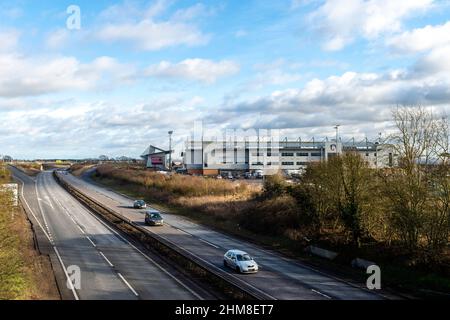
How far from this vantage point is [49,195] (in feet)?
258

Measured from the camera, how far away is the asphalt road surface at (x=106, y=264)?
2316cm

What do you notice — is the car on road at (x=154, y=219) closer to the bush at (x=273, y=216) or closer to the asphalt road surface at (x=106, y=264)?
the asphalt road surface at (x=106, y=264)

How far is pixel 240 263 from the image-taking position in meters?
27.9

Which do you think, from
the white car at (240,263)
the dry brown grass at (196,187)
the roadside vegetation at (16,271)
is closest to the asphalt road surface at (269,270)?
the white car at (240,263)

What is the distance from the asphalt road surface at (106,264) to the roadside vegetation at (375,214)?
37.8ft

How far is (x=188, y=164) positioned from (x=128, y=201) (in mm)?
56296

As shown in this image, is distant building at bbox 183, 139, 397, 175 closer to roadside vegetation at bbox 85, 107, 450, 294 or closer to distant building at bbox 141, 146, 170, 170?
distant building at bbox 141, 146, 170, 170

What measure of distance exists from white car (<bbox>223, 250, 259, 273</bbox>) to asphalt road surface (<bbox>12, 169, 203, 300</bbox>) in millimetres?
3570

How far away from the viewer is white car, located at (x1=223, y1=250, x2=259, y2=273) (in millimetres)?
27719

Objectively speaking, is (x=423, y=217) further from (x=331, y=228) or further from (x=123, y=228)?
(x=123, y=228)

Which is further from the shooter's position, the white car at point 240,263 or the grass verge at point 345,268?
the white car at point 240,263

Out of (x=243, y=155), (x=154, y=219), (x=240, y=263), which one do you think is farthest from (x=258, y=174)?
(x=240, y=263)

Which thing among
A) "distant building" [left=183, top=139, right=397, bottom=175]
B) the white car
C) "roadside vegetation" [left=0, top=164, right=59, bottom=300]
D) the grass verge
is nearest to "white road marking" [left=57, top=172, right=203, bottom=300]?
the white car
